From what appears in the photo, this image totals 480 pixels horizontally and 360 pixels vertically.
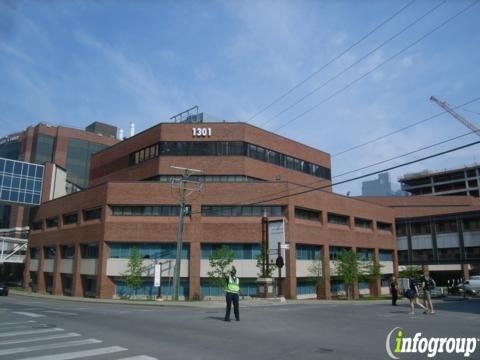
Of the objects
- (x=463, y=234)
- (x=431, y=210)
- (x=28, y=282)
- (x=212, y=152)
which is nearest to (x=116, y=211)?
(x=212, y=152)

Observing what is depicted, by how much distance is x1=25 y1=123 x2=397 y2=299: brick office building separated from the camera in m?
40.8

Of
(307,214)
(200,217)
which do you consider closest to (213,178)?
(200,217)

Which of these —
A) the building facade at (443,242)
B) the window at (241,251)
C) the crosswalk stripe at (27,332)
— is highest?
the building facade at (443,242)

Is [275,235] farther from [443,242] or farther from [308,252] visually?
[443,242]

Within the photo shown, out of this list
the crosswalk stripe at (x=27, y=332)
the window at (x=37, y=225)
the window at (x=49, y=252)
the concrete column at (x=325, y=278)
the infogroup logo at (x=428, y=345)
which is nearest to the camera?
the infogroup logo at (x=428, y=345)

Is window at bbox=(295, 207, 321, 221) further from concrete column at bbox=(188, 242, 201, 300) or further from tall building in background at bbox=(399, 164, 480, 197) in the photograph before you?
tall building in background at bbox=(399, 164, 480, 197)

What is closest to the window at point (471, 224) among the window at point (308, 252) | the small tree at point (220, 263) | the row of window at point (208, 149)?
the window at point (308, 252)

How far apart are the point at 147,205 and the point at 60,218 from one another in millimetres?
15488

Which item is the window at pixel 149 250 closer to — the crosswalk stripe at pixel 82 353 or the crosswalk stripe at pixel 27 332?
the crosswalk stripe at pixel 27 332

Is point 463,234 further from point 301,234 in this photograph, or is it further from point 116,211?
point 116,211

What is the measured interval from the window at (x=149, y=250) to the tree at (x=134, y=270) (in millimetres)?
1132

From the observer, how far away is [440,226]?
68.2 m

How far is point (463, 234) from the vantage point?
6494cm

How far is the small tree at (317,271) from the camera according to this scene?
1709 inches
